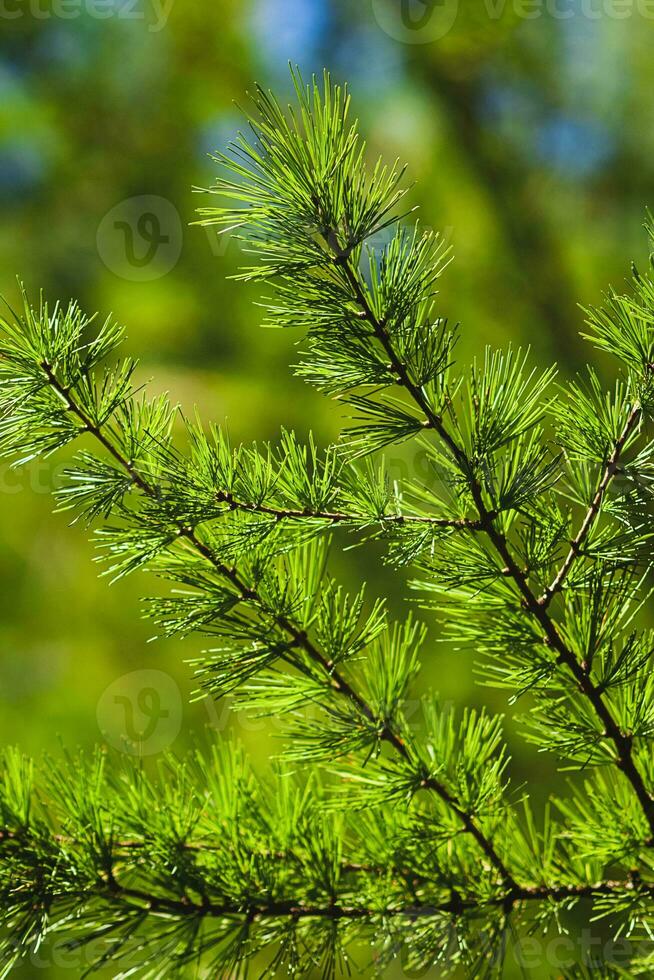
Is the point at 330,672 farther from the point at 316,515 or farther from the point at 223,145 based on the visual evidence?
the point at 223,145

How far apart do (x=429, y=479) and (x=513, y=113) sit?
2.22 ft

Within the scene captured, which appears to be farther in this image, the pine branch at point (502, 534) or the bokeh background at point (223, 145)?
the bokeh background at point (223, 145)

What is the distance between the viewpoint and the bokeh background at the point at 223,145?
1257 mm

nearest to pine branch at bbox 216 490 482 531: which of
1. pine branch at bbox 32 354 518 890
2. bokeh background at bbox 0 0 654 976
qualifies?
pine branch at bbox 32 354 518 890

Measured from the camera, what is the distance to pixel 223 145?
1268 mm

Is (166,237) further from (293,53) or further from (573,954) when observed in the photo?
(573,954)

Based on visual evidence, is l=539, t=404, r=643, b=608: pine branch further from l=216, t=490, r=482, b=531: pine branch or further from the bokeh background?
the bokeh background

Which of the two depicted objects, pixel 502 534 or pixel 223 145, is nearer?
pixel 502 534

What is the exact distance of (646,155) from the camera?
129 centimetres

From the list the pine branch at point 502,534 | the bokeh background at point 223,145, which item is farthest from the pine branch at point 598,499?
the bokeh background at point 223,145

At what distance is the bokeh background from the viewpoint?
1.26m

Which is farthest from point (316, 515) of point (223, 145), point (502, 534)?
point (223, 145)

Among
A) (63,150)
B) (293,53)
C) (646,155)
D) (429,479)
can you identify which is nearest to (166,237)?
(63,150)

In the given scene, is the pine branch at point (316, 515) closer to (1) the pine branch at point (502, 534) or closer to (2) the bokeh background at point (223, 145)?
(1) the pine branch at point (502, 534)
